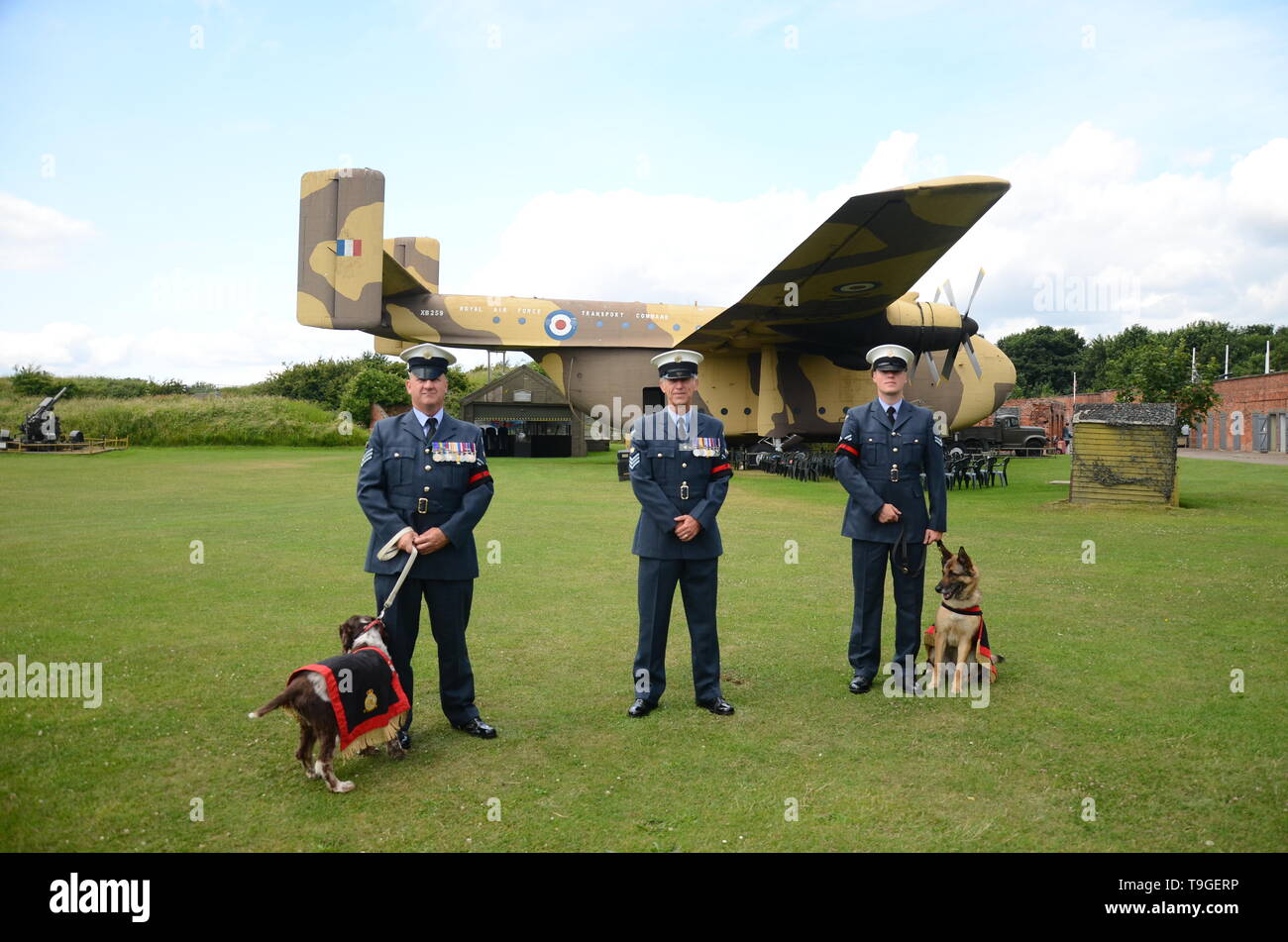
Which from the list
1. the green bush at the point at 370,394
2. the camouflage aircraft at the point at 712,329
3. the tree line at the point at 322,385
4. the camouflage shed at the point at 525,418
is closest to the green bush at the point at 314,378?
the tree line at the point at 322,385

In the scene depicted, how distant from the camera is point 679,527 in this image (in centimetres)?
505

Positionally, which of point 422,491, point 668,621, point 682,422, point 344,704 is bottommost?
point 344,704

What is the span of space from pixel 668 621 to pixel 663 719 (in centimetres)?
63

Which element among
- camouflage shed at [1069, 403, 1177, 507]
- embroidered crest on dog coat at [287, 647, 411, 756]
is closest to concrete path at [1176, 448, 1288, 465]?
camouflage shed at [1069, 403, 1177, 507]

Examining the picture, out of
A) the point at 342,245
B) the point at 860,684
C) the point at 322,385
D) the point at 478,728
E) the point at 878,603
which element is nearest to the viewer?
the point at 478,728

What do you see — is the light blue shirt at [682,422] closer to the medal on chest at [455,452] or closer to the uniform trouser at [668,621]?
the uniform trouser at [668,621]

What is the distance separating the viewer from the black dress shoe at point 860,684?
5355 mm

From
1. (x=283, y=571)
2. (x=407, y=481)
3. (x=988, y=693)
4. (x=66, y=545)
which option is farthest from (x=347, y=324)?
(x=988, y=693)

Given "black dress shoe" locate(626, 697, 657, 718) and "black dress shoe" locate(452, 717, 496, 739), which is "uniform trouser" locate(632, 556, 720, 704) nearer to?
"black dress shoe" locate(626, 697, 657, 718)

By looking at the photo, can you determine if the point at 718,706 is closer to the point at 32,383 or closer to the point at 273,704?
the point at 273,704

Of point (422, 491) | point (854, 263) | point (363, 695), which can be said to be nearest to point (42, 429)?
point (854, 263)

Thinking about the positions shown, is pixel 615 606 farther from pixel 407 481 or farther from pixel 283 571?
pixel 283 571

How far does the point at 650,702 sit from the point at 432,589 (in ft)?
5.05

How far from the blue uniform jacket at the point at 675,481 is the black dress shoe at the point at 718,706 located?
909 mm
